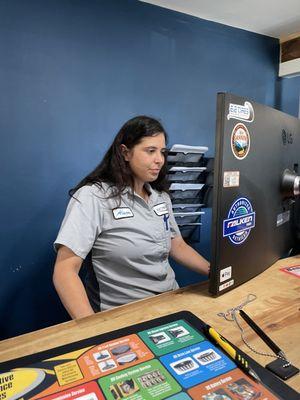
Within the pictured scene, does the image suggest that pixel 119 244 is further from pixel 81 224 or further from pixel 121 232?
pixel 81 224

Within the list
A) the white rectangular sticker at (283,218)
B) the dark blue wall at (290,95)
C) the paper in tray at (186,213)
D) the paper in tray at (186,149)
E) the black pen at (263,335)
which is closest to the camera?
the black pen at (263,335)

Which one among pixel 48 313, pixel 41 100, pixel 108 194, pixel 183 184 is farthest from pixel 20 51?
pixel 48 313

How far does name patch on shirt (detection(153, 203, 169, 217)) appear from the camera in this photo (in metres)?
1.21

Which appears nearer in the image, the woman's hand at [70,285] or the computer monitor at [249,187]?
the computer monitor at [249,187]

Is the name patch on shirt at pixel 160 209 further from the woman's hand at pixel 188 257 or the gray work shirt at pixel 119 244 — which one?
the woman's hand at pixel 188 257

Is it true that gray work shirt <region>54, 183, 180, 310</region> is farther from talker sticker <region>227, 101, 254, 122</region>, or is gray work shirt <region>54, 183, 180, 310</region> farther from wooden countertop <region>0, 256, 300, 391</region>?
talker sticker <region>227, 101, 254, 122</region>

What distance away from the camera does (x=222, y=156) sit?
28.5 inches

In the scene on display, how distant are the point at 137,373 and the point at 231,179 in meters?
0.48

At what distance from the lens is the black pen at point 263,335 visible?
58 cm

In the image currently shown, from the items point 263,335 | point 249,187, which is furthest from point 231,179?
point 263,335

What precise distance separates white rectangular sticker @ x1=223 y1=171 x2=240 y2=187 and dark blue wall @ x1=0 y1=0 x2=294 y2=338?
99 cm

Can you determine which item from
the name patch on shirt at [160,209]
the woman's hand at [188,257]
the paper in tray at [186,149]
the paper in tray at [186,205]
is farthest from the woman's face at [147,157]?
the paper in tray at [186,205]

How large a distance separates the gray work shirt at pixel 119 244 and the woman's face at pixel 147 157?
3.7 inches

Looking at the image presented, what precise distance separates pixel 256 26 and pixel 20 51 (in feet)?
4.81
